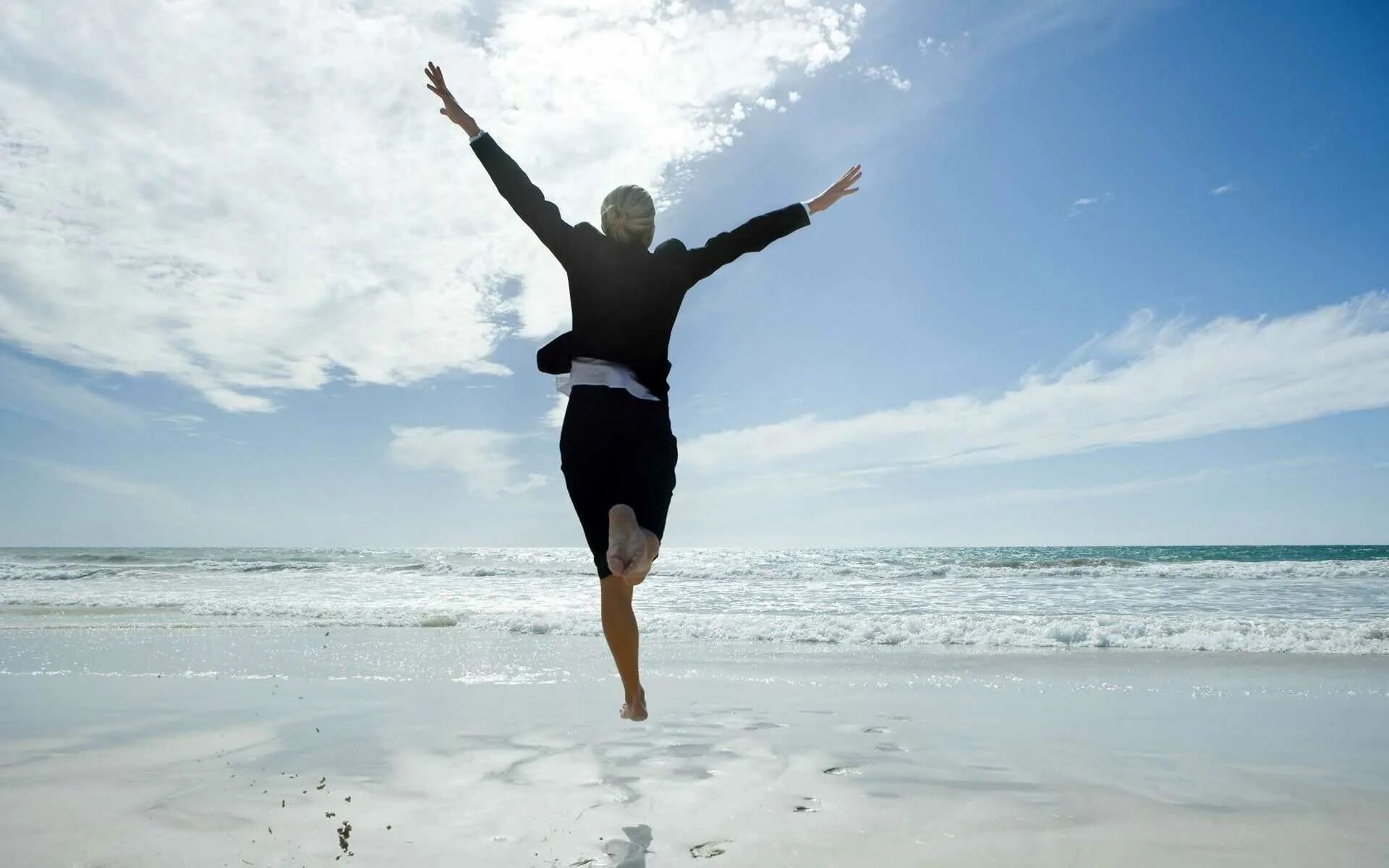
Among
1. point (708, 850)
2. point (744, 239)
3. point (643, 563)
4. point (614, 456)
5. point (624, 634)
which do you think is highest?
point (744, 239)

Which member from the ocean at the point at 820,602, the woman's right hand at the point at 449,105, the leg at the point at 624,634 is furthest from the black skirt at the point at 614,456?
the ocean at the point at 820,602

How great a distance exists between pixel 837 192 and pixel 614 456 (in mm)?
1415

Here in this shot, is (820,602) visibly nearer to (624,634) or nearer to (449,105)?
(624,634)

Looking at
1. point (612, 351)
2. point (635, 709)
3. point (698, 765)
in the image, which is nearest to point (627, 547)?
point (612, 351)

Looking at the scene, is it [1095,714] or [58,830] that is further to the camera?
[1095,714]

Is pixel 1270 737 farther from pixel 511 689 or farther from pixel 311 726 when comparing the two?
pixel 311 726

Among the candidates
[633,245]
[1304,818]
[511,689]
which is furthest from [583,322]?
[511,689]

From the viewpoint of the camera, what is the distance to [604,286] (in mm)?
2781

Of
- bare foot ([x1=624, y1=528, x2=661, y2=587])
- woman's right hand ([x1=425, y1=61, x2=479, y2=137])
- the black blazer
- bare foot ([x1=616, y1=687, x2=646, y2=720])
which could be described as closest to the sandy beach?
bare foot ([x1=616, y1=687, x2=646, y2=720])

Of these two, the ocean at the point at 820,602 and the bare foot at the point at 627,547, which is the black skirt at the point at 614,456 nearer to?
the bare foot at the point at 627,547

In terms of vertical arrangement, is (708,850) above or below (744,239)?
below

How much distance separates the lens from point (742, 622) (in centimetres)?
1204

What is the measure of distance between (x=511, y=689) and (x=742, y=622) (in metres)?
5.92

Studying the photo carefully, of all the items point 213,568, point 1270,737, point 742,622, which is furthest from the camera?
point 213,568
